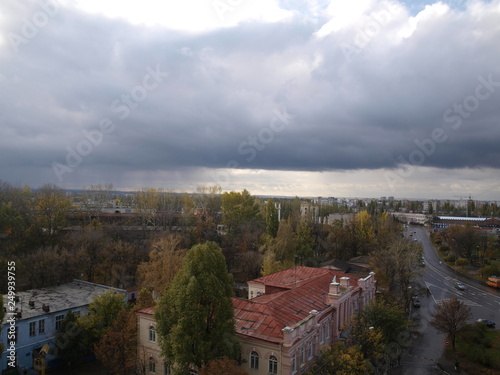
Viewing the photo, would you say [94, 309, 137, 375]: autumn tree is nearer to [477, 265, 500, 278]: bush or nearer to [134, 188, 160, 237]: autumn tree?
[134, 188, 160, 237]: autumn tree

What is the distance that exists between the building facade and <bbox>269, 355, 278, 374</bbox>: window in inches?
532

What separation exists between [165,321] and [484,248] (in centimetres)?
5978

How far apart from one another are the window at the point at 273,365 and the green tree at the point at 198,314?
1.87 metres

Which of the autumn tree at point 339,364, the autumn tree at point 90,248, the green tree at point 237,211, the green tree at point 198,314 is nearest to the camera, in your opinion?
the green tree at point 198,314

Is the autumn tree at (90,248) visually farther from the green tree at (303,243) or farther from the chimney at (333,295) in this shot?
the chimney at (333,295)

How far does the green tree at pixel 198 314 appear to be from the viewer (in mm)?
14195

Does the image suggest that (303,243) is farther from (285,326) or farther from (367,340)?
(285,326)

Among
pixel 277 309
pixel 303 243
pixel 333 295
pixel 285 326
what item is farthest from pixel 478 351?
pixel 303 243

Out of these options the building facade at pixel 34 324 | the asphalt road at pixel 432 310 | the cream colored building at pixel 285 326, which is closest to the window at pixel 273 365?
the cream colored building at pixel 285 326

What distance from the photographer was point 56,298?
85.5 feet

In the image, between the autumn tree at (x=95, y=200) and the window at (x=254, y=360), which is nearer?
the window at (x=254, y=360)

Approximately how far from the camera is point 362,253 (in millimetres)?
58812

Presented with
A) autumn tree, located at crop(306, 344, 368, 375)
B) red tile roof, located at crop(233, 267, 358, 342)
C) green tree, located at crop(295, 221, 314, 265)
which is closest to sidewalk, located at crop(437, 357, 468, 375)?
red tile roof, located at crop(233, 267, 358, 342)

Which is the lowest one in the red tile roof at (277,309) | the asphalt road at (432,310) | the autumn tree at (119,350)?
the asphalt road at (432,310)
